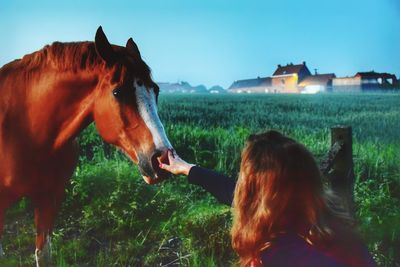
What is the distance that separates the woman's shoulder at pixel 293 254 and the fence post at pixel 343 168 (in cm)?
132

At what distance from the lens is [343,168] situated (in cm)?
253

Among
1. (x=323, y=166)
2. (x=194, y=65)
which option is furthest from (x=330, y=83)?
(x=194, y=65)

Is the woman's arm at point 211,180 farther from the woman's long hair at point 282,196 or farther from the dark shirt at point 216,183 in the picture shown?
the woman's long hair at point 282,196

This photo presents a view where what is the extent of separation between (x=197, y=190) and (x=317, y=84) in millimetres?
1074

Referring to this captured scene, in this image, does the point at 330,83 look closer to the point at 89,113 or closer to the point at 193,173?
the point at 193,173

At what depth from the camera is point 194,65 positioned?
291cm

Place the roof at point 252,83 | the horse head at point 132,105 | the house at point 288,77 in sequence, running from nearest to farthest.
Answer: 1. the horse head at point 132,105
2. the house at point 288,77
3. the roof at point 252,83

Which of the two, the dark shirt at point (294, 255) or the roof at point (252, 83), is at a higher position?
the roof at point (252, 83)

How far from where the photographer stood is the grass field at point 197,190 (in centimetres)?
285

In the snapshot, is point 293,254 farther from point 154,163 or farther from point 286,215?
point 154,163

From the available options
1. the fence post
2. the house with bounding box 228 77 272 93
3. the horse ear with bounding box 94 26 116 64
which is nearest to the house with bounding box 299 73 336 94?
the house with bounding box 228 77 272 93

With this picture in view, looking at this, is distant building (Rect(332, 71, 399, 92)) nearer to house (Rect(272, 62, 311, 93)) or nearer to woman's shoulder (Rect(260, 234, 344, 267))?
house (Rect(272, 62, 311, 93))

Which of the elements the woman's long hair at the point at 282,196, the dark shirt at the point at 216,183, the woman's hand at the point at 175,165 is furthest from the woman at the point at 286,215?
the woman's hand at the point at 175,165

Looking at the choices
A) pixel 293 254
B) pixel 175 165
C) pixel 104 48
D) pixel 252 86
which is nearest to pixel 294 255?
pixel 293 254
